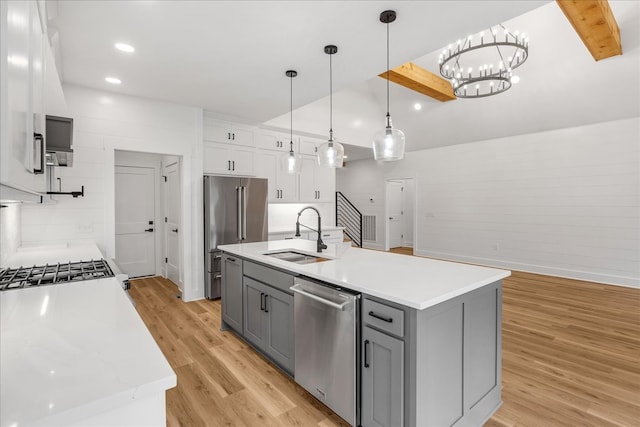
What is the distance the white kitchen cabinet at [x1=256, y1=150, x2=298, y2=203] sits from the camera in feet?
17.6

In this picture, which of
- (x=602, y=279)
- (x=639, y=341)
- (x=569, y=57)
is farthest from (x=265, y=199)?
(x=602, y=279)

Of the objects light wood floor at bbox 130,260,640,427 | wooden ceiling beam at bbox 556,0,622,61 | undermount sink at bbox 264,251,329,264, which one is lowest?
light wood floor at bbox 130,260,640,427

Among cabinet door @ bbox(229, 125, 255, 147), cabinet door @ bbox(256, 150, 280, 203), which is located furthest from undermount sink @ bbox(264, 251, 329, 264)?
cabinet door @ bbox(229, 125, 255, 147)

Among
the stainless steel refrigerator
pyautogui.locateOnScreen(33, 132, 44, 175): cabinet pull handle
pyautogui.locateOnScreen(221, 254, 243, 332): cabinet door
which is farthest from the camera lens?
the stainless steel refrigerator

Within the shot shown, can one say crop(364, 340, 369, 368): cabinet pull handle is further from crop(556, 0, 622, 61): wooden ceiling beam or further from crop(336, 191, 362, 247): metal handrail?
crop(336, 191, 362, 247): metal handrail

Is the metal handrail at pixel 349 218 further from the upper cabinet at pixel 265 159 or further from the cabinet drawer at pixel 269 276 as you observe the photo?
the cabinet drawer at pixel 269 276

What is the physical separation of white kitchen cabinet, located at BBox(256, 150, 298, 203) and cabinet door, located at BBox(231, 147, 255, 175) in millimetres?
145

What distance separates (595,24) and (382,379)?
14.5ft

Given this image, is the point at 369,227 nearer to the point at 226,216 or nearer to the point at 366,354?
the point at 226,216

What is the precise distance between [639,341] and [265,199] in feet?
15.2

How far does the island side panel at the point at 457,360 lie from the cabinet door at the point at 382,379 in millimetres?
75

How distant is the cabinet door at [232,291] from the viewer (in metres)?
3.03

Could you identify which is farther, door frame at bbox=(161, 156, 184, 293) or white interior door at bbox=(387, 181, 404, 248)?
white interior door at bbox=(387, 181, 404, 248)

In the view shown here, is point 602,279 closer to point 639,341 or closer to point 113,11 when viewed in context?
point 639,341
